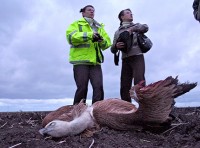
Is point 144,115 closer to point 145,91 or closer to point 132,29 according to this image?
point 145,91

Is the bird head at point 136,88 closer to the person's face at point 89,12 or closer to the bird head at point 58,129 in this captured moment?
the bird head at point 58,129

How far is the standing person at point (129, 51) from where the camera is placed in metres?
7.59

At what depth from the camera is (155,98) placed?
13.0 ft

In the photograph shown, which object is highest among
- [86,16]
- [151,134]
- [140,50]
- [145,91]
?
[86,16]

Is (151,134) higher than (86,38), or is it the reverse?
(86,38)

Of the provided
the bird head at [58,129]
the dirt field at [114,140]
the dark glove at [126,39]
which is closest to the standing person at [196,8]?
the dark glove at [126,39]

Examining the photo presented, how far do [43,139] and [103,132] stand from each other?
61 centimetres

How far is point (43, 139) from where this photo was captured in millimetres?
4055

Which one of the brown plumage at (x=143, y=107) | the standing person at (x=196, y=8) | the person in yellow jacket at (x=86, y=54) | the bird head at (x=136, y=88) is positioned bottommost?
the brown plumage at (x=143, y=107)

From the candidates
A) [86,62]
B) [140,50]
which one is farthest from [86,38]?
[140,50]

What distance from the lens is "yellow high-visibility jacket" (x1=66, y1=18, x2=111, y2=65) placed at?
25.3ft

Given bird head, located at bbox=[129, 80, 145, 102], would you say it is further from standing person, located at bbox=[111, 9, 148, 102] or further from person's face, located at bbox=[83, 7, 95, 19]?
person's face, located at bbox=[83, 7, 95, 19]

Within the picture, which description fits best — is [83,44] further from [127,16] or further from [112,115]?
[112,115]

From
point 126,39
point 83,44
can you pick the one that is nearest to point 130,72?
point 126,39
